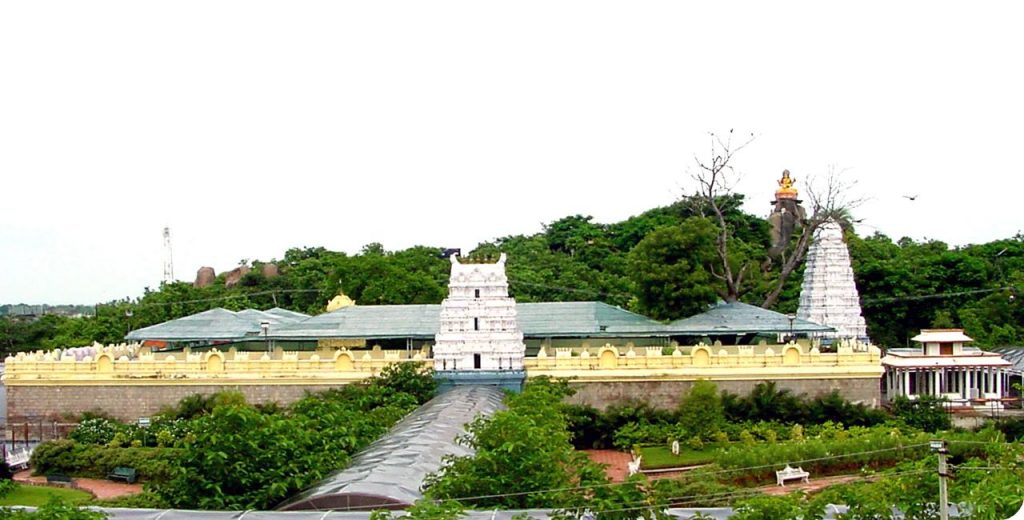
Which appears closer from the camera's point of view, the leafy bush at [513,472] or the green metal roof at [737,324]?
the leafy bush at [513,472]

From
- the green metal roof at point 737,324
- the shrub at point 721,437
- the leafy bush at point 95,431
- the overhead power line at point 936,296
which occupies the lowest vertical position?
the shrub at point 721,437

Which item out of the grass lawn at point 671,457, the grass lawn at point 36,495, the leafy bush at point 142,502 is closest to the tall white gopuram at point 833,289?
the grass lawn at point 671,457

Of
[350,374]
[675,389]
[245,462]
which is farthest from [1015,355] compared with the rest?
[245,462]

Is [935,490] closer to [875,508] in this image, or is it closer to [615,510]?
[875,508]

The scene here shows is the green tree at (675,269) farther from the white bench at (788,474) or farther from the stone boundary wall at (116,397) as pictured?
the white bench at (788,474)

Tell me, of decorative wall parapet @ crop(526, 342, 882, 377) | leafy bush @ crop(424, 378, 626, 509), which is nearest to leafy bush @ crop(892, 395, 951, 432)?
decorative wall parapet @ crop(526, 342, 882, 377)

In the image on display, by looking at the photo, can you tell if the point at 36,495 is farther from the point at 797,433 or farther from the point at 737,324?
the point at 737,324

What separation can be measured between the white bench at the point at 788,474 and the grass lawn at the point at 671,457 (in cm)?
333

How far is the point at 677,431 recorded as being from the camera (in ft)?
99.1

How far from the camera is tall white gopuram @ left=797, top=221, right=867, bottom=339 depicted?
39375 millimetres

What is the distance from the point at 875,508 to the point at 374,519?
20.0 ft

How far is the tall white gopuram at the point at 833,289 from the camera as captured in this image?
39375 mm

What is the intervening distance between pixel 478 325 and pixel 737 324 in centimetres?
816

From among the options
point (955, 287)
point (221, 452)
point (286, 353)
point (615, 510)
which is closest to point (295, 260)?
point (286, 353)
